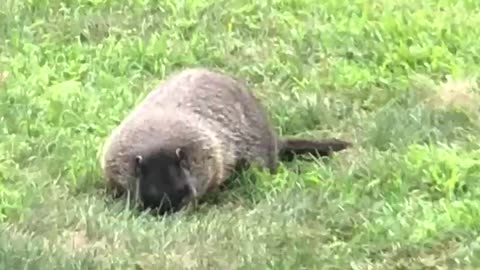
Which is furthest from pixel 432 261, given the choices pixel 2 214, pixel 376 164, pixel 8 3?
pixel 8 3

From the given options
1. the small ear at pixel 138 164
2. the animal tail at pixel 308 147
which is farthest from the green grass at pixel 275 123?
the small ear at pixel 138 164

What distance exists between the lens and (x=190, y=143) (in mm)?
7504

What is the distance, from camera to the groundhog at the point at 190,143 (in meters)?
7.21

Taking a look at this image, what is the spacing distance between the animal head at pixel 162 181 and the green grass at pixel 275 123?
140 millimetres

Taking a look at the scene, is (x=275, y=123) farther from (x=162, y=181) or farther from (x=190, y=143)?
(x=162, y=181)

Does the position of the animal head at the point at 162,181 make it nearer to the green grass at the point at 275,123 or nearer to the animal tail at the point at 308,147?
the green grass at the point at 275,123

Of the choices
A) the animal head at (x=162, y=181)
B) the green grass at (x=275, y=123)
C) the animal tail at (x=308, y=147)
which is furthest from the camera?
the animal tail at (x=308, y=147)

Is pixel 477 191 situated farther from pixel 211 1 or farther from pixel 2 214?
pixel 211 1

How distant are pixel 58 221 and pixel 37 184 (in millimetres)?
717

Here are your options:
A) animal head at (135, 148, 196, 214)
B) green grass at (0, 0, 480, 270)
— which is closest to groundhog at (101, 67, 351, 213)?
animal head at (135, 148, 196, 214)

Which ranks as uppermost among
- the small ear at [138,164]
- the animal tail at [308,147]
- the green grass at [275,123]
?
the small ear at [138,164]

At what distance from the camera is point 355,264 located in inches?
239

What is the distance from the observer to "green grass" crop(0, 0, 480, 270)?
6203 millimetres

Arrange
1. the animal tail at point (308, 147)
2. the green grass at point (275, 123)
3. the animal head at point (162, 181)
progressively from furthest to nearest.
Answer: the animal tail at point (308, 147)
the animal head at point (162, 181)
the green grass at point (275, 123)
